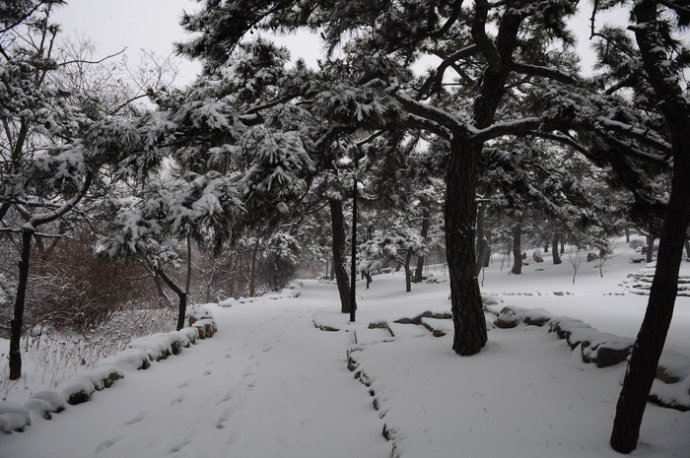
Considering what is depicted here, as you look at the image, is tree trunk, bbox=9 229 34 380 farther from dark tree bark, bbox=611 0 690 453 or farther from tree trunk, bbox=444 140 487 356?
dark tree bark, bbox=611 0 690 453

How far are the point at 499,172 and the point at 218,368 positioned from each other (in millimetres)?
6516

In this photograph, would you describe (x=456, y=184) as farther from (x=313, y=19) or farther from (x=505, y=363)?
(x=313, y=19)

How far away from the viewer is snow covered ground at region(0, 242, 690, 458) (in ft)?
9.67

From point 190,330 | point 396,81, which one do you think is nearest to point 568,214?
point 396,81

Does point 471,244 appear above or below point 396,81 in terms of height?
below

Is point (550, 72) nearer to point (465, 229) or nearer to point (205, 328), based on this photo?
point (465, 229)

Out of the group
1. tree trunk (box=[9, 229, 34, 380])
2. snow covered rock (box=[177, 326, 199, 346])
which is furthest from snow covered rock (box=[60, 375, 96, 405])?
snow covered rock (box=[177, 326, 199, 346])

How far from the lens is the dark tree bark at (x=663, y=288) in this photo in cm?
243

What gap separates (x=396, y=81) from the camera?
4.48 m

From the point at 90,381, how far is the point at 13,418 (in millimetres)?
1048

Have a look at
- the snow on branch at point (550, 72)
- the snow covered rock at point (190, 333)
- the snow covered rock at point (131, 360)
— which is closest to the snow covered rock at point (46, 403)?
the snow covered rock at point (131, 360)

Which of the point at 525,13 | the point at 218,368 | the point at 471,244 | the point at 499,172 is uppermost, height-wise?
the point at 525,13

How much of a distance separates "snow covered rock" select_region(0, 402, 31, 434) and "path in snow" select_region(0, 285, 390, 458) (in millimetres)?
91

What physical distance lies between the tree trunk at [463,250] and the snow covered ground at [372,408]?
1.12 ft
